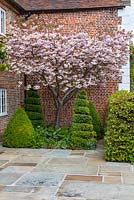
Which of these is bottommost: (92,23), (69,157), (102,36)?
(69,157)

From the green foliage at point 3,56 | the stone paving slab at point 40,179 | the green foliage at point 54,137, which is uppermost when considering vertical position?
the green foliage at point 3,56

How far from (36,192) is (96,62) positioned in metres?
7.16

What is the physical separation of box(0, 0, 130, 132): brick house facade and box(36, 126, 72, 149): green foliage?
7.78 feet

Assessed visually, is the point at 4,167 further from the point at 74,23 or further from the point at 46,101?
the point at 74,23

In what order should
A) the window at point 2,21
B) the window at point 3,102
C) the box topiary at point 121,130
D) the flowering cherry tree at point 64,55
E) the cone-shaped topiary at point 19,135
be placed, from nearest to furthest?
the box topiary at point 121,130
the cone-shaped topiary at point 19,135
the flowering cherry tree at point 64,55
the window at point 2,21
the window at point 3,102

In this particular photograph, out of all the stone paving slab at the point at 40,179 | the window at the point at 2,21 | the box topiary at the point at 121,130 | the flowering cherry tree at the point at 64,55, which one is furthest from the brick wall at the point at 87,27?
the stone paving slab at the point at 40,179

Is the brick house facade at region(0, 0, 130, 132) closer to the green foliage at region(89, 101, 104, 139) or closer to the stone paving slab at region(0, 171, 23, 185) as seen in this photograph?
Result: the green foliage at region(89, 101, 104, 139)

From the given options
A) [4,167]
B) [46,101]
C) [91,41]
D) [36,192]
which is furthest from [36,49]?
[36,192]

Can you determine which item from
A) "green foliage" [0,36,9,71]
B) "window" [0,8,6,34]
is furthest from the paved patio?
"window" [0,8,6,34]

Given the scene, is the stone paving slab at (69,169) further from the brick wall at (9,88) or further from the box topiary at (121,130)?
the brick wall at (9,88)

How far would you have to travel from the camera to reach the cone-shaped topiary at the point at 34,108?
14664 mm

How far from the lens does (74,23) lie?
15469 mm

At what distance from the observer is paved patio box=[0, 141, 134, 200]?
617 cm

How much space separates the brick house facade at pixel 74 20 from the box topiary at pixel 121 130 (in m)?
6.04
